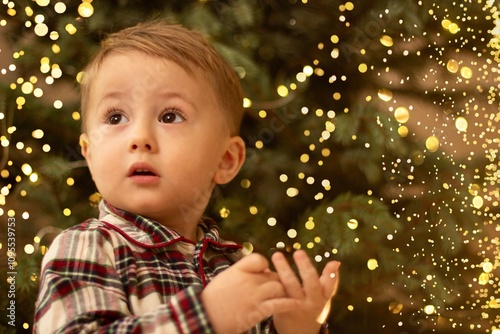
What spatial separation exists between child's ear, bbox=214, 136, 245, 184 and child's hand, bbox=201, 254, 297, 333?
11.2 inches

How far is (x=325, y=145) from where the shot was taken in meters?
1.58

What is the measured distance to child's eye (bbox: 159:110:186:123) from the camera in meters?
0.96

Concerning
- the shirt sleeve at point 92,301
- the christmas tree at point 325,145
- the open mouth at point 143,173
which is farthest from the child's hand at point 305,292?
the christmas tree at point 325,145

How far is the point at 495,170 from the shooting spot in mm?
1718

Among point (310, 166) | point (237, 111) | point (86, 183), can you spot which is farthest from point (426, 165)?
point (86, 183)

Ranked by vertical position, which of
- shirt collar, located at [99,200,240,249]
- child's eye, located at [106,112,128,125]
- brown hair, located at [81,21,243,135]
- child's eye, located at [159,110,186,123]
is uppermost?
brown hair, located at [81,21,243,135]

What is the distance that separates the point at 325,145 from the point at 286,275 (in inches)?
30.3

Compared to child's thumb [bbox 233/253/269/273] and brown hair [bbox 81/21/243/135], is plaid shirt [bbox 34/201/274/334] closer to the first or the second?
child's thumb [bbox 233/253/269/273]

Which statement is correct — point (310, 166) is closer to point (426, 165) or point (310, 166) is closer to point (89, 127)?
point (426, 165)

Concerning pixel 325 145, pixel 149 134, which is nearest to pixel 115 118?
pixel 149 134

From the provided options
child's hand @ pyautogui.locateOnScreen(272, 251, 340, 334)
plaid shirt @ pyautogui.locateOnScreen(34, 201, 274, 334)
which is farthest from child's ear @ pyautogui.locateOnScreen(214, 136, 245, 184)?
child's hand @ pyautogui.locateOnScreen(272, 251, 340, 334)

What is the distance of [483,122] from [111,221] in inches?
50.9

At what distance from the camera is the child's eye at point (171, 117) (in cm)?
96

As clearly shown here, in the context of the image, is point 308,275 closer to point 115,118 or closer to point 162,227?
point 162,227
